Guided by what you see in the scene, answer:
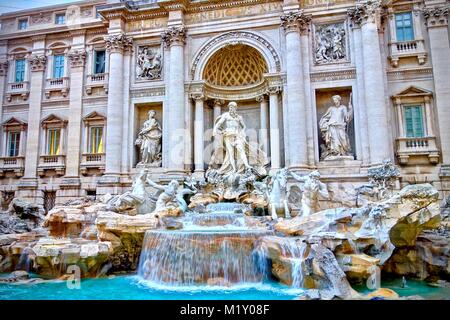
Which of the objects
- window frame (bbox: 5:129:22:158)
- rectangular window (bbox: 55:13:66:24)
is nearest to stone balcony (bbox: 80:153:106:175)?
window frame (bbox: 5:129:22:158)

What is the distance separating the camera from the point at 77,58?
56.8 ft

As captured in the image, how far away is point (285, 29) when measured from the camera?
1433 centimetres

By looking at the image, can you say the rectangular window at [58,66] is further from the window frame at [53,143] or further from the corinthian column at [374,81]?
the corinthian column at [374,81]

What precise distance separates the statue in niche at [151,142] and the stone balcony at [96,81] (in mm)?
3130

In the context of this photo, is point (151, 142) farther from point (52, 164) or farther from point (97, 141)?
point (52, 164)

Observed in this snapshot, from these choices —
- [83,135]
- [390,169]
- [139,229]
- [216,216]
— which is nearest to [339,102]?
[390,169]

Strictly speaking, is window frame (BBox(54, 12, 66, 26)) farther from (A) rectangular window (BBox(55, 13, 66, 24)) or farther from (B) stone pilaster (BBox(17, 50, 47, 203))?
(B) stone pilaster (BBox(17, 50, 47, 203))

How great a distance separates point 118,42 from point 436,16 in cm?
1391

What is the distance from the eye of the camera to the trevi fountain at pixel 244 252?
758 cm

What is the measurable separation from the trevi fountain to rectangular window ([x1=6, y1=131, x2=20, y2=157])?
303 inches

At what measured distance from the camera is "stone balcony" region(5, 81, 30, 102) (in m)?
17.9
